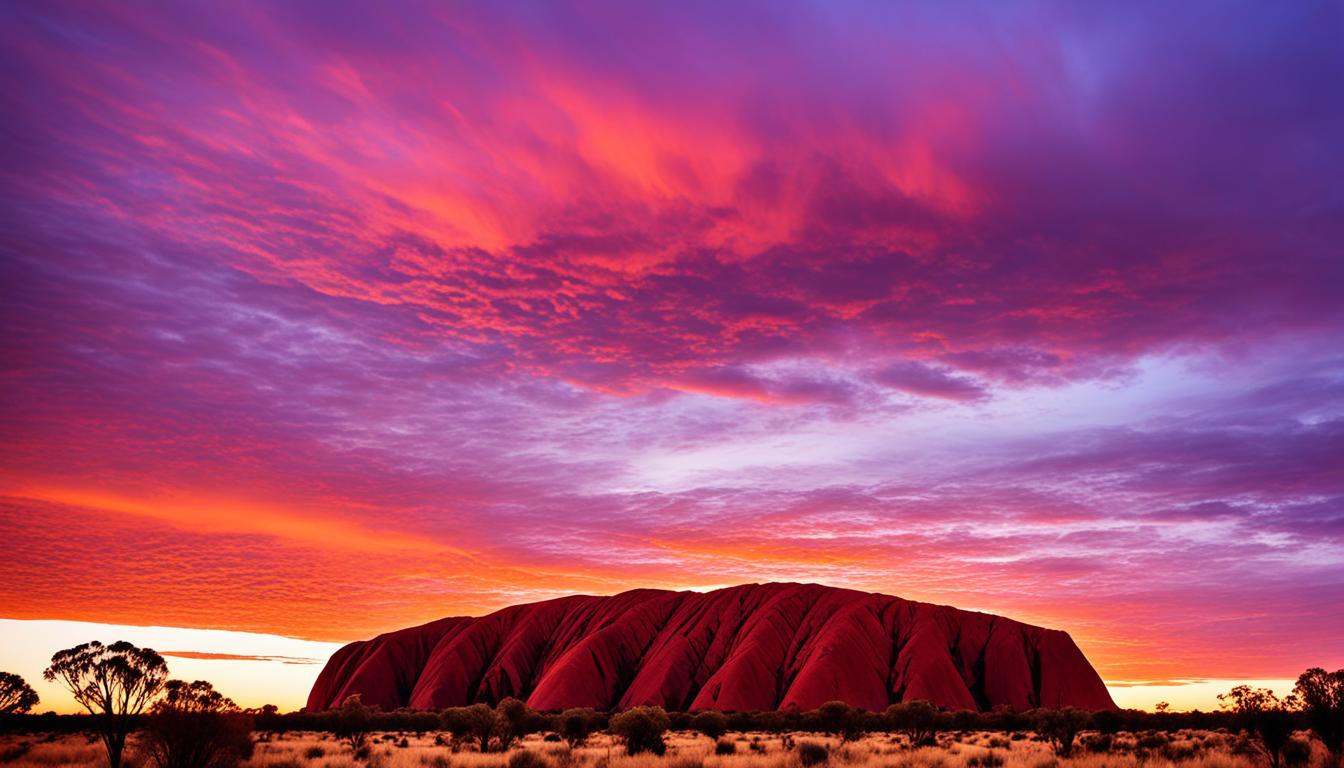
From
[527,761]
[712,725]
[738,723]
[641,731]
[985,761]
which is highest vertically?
[641,731]

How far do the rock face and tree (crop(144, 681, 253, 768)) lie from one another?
254ft

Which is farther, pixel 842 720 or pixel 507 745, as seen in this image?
pixel 842 720

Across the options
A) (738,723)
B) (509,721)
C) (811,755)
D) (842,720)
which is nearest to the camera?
(811,755)

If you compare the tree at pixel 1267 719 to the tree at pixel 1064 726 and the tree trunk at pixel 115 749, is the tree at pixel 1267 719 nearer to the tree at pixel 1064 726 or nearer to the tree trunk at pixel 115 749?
the tree at pixel 1064 726

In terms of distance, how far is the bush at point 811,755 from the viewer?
2475 cm

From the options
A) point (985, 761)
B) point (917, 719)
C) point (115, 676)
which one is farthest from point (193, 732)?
point (917, 719)

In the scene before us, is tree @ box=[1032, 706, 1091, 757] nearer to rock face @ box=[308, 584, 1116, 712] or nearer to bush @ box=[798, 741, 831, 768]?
bush @ box=[798, 741, 831, 768]

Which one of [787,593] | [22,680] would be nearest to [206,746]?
[22,680]

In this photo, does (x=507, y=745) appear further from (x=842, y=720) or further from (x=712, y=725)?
(x=842, y=720)

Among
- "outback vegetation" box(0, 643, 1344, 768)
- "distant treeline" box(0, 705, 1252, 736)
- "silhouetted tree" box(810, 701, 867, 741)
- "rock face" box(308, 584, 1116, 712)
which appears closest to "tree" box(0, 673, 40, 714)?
"outback vegetation" box(0, 643, 1344, 768)

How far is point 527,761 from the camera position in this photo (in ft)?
86.8

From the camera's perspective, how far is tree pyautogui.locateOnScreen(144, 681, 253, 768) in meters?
19.8

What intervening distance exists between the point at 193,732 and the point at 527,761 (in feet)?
33.1

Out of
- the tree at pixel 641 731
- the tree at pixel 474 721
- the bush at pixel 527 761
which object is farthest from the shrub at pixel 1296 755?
the tree at pixel 474 721
